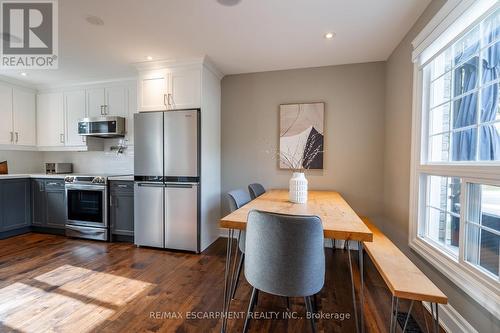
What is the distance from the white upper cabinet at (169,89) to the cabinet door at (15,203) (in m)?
2.35

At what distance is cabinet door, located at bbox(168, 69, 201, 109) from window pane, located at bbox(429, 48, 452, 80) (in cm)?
240

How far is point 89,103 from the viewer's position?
372 cm

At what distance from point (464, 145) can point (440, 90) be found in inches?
22.1

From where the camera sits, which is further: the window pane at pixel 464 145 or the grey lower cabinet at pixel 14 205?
the grey lower cabinet at pixel 14 205

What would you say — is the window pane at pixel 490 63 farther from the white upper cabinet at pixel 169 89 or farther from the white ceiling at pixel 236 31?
the white upper cabinet at pixel 169 89

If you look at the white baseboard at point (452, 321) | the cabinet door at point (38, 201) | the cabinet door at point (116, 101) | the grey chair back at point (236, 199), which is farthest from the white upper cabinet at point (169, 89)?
the white baseboard at point (452, 321)

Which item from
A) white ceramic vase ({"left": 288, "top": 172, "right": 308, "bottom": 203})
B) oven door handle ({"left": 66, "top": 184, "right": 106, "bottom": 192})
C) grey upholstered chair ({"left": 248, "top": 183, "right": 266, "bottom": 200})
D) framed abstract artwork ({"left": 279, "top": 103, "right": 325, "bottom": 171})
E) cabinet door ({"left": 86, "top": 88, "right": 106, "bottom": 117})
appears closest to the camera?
white ceramic vase ({"left": 288, "top": 172, "right": 308, "bottom": 203})

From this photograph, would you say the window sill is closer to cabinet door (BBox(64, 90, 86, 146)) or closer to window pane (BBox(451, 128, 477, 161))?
window pane (BBox(451, 128, 477, 161))

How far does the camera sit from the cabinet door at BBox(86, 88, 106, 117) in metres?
3.65

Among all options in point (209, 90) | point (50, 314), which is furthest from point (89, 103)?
point (50, 314)

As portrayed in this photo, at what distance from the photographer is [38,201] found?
356 cm

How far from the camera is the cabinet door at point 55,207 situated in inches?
135

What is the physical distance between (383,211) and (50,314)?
350cm

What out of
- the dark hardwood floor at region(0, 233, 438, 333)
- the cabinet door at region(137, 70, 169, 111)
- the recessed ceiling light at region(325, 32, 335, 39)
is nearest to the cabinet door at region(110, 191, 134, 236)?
the dark hardwood floor at region(0, 233, 438, 333)
